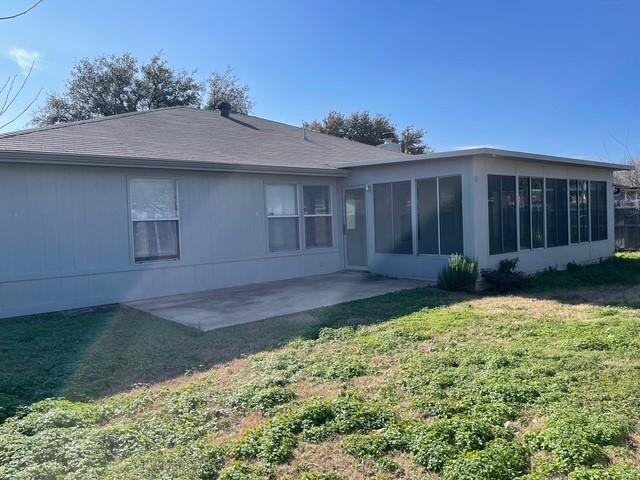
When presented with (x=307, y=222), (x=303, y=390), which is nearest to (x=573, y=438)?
(x=303, y=390)

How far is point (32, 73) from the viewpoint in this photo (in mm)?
4438

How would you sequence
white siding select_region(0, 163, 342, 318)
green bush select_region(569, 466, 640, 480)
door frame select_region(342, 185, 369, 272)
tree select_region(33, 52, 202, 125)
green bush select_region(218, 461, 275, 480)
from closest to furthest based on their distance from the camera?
green bush select_region(569, 466, 640, 480) < green bush select_region(218, 461, 275, 480) < white siding select_region(0, 163, 342, 318) < door frame select_region(342, 185, 369, 272) < tree select_region(33, 52, 202, 125)

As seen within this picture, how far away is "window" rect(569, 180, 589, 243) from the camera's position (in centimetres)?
1349

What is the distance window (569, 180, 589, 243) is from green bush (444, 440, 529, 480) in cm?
1147

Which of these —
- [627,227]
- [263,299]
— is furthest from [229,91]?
[263,299]

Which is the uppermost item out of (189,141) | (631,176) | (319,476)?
(631,176)

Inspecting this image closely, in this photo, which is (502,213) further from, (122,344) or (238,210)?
(122,344)

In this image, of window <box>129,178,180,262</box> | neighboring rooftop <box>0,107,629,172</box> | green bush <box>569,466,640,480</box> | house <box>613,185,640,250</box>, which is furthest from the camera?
house <box>613,185,640,250</box>

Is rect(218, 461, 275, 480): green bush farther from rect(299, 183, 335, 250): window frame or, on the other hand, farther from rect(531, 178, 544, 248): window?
rect(531, 178, 544, 248): window

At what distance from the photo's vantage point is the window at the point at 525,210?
11727 mm

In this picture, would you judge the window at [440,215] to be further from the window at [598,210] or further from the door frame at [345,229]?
the window at [598,210]

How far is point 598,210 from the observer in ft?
48.4

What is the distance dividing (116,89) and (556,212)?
26742mm

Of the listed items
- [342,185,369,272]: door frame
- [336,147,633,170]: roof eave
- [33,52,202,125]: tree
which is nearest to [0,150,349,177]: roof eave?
[342,185,369,272]: door frame
